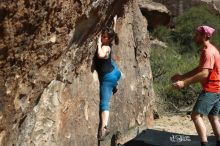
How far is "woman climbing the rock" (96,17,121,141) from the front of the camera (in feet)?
21.8

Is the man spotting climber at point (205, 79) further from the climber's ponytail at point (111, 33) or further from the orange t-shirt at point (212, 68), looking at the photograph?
the climber's ponytail at point (111, 33)

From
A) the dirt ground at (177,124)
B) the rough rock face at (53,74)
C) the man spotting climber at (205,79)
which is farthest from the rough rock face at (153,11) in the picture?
the man spotting climber at (205,79)

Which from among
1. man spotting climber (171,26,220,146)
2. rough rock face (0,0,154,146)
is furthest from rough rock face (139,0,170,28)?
man spotting climber (171,26,220,146)

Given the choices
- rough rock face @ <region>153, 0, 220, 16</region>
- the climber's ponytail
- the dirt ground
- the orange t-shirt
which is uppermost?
the climber's ponytail

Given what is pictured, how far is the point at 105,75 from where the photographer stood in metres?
6.82

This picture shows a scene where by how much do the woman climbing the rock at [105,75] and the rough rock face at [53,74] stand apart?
9cm

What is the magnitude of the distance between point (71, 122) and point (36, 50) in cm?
165

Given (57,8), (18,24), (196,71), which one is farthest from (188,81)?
(18,24)

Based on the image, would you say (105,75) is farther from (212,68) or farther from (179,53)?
(179,53)

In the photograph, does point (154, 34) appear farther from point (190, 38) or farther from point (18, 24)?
point (18, 24)

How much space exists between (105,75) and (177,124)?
368 centimetres

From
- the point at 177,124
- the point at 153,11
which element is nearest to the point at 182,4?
the point at 153,11

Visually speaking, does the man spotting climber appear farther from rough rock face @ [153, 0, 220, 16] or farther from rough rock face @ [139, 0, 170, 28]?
Answer: rough rock face @ [153, 0, 220, 16]

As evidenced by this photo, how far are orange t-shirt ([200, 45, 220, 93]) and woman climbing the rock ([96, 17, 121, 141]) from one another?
3.65 ft
